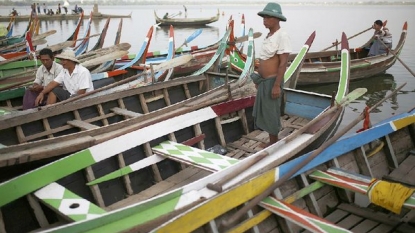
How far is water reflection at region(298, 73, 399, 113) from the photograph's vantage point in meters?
10.3

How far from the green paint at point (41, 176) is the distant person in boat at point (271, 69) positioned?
6.74 ft

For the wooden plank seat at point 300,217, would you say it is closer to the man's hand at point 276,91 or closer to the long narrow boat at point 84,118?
the man's hand at point 276,91

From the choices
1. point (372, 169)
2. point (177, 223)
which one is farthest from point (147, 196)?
point (372, 169)

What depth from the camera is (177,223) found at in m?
2.29

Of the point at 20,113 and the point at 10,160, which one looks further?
the point at 20,113

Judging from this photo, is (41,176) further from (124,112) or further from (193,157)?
(124,112)

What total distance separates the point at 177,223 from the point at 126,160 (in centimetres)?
158

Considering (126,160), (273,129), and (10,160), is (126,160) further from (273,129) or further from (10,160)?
(273,129)

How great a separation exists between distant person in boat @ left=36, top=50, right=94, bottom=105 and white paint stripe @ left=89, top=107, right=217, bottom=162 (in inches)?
74.4

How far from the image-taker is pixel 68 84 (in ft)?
17.2

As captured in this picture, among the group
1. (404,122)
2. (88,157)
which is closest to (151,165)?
(88,157)

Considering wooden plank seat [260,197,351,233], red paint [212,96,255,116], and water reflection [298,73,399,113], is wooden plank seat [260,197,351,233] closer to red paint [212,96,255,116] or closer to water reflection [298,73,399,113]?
red paint [212,96,255,116]

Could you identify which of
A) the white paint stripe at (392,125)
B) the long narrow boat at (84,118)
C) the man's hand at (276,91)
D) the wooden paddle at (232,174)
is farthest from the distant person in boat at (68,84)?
the white paint stripe at (392,125)

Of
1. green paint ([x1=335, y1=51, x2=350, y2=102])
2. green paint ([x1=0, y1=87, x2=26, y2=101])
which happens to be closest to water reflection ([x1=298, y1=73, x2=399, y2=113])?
green paint ([x1=335, y1=51, x2=350, y2=102])
